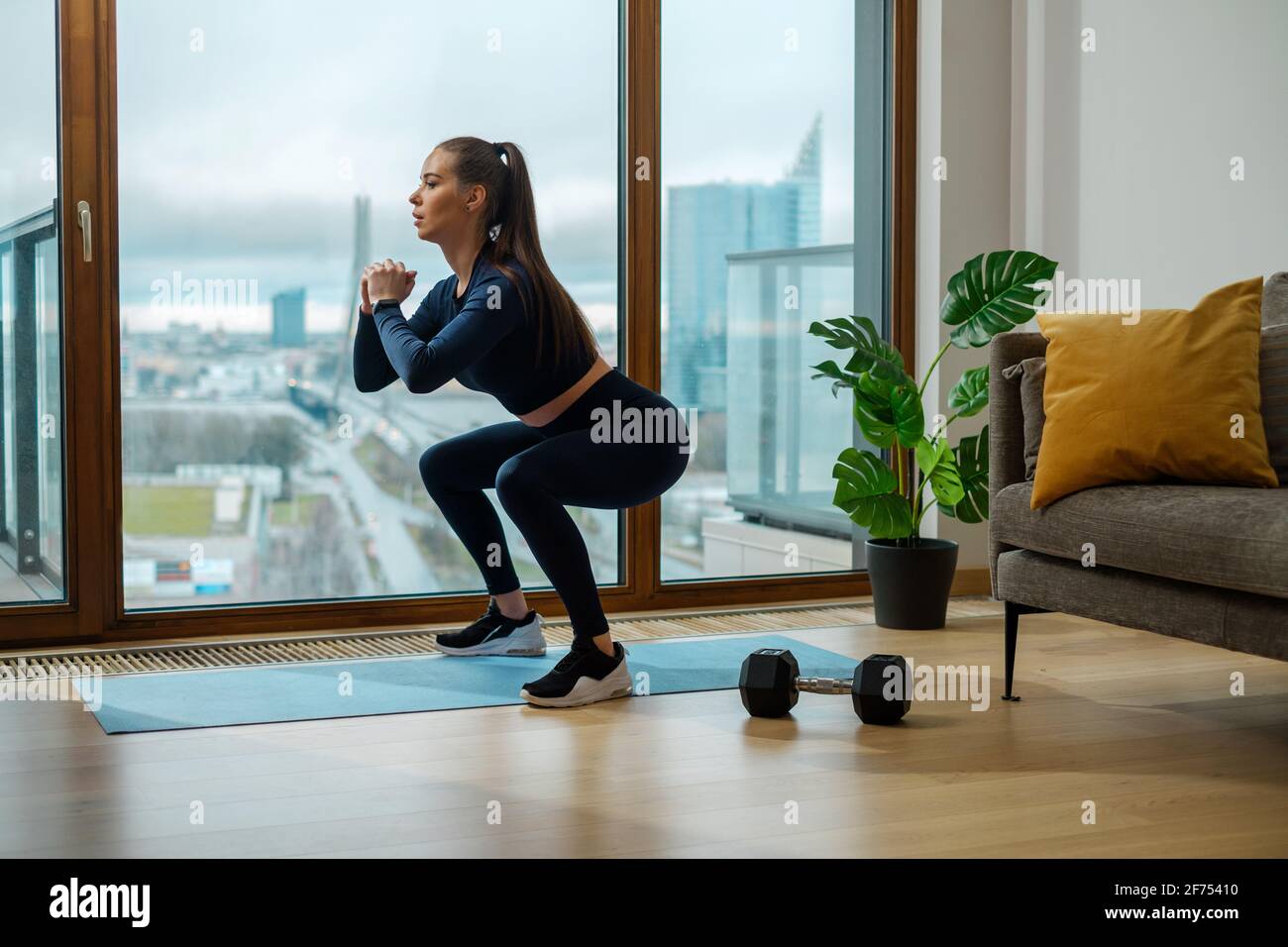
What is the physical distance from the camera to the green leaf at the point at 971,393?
361 centimetres

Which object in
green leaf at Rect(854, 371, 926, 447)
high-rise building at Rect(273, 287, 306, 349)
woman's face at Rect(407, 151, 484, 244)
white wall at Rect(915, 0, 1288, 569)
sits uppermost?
white wall at Rect(915, 0, 1288, 569)

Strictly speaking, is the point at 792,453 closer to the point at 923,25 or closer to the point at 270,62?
the point at 923,25

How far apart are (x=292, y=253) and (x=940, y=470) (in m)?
1.84

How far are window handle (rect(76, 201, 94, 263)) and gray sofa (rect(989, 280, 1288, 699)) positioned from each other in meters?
2.20

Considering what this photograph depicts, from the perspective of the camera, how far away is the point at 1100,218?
4004 millimetres

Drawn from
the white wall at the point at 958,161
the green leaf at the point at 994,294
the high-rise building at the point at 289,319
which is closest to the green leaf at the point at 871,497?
the green leaf at the point at 994,294

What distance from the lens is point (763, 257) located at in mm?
4078

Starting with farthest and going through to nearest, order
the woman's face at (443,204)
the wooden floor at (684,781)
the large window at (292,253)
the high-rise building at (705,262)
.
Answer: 1. the high-rise building at (705,262)
2. the large window at (292,253)
3. the woman's face at (443,204)
4. the wooden floor at (684,781)

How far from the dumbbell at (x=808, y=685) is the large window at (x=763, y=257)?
1.39 meters

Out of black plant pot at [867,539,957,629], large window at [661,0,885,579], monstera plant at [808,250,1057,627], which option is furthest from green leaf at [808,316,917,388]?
black plant pot at [867,539,957,629]

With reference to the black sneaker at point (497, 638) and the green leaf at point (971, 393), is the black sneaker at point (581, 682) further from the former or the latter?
the green leaf at point (971, 393)

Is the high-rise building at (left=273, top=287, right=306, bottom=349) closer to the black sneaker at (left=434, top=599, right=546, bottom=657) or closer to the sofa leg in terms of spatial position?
the black sneaker at (left=434, top=599, right=546, bottom=657)

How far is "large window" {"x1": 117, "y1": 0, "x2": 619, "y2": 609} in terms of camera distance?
3439mm
